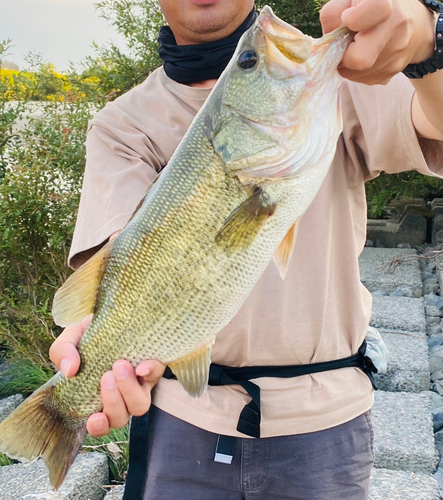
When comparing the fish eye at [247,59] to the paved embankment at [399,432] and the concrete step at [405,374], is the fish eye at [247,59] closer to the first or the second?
the paved embankment at [399,432]

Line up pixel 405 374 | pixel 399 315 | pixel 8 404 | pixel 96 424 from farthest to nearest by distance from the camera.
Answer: pixel 399 315 < pixel 8 404 < pixel 405 374 < pixel 96 424

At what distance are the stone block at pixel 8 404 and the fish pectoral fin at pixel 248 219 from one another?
3502mm

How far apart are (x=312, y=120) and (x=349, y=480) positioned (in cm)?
129

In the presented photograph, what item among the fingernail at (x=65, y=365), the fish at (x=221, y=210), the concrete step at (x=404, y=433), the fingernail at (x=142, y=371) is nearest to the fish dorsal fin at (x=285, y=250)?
the fish at (x=221, y=210)

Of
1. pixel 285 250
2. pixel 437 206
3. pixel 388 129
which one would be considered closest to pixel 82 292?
pixel 285 250

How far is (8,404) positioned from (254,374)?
3.27 meters

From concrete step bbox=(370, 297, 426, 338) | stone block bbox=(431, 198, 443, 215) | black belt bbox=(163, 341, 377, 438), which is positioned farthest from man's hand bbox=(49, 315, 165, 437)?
stone block bbox=(431, 198, 443, 215)

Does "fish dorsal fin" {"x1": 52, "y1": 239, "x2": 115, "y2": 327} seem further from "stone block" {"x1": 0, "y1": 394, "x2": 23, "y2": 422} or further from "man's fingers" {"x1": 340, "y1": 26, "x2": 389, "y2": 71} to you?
"stone block" {"x1": 0, "y1": 394, "x2": 23, "y2": 422}

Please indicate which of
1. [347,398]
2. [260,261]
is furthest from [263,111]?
[347,398]

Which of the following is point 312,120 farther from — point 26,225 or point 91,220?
point 26,225

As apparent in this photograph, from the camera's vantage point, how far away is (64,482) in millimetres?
3141

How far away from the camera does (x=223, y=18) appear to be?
2.16m

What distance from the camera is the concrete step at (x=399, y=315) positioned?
4695 mm

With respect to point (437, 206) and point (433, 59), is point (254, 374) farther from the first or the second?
point (437, 206)
